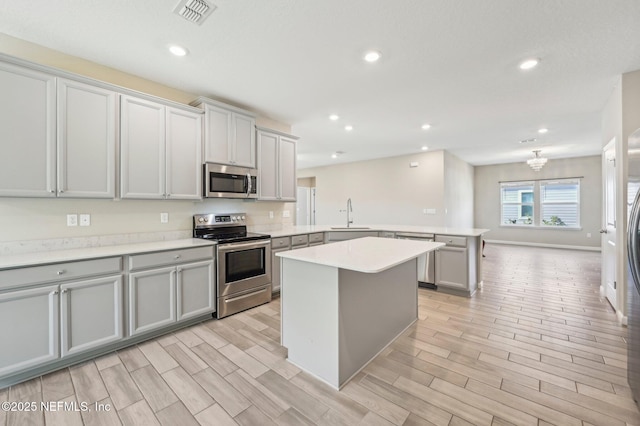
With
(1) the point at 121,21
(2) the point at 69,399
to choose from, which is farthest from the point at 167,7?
(2) the point at 69,399

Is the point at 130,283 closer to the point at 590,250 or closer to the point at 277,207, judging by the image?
the point at 277,207

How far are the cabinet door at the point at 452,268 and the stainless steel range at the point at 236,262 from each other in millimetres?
2478

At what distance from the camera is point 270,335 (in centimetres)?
270

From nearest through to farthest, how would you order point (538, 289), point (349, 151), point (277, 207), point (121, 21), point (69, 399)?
A: 1. point (69, 399)
2. point (121, 21)
3. point (538, 289)
4. point (277, 207)
5. point (349, 151)

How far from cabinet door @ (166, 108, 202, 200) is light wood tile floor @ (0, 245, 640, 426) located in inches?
59.5

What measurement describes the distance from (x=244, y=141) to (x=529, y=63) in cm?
325

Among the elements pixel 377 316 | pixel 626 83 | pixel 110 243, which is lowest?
pixel 377 316

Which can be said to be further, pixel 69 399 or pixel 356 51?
pixel 356 51

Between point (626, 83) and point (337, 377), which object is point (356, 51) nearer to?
point (337, 377)

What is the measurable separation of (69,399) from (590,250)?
35.0 feet

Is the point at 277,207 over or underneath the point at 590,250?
over

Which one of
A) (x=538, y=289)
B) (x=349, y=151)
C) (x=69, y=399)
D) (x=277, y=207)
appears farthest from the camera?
(x=349, y=151)

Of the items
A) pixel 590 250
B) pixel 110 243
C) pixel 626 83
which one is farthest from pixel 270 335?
pixel 590 250

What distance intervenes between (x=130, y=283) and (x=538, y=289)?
5.33 metres
